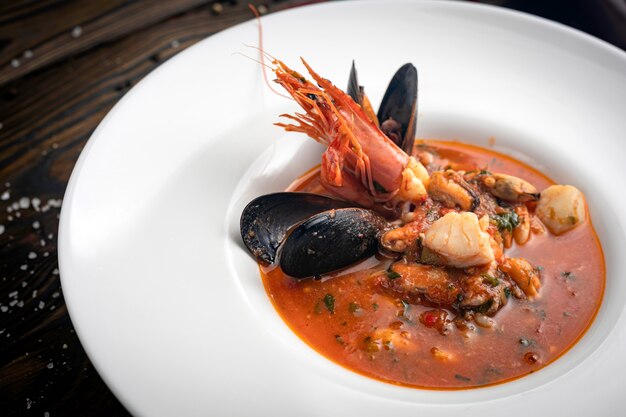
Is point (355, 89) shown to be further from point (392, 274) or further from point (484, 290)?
point (484, 290)

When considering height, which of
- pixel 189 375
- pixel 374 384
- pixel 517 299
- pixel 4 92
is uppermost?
pixel 4 92

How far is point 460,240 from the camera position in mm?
2428

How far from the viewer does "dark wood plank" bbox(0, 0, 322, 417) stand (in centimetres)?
235

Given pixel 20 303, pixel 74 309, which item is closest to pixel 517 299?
pixel 74 309

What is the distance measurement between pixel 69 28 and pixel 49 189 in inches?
51.5

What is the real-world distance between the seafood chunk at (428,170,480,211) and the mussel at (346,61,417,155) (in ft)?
0.84

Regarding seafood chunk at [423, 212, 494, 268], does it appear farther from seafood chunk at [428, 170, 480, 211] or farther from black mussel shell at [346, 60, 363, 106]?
black mussel shell at [346, 60, 363, 106]

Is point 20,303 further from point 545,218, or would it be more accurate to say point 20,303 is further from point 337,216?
point 545,218

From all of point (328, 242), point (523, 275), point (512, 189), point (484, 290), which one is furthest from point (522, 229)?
point (328, 242)

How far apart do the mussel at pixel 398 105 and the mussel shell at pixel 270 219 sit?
1.84 ft

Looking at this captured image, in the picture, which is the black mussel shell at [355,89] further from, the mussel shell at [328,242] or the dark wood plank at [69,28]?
the dark wood plank at [69,28]

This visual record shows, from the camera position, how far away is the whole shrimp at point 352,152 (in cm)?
268

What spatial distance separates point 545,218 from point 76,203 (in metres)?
1.94

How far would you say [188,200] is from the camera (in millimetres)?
2609
